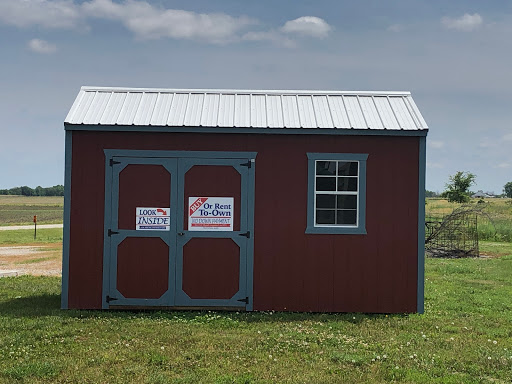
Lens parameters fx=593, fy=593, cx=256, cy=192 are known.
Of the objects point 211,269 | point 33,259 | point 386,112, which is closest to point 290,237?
point 211,269

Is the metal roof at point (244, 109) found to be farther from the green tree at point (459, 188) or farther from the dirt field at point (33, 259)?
the green tree at point (459, 188)

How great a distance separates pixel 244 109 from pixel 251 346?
449 centimetres

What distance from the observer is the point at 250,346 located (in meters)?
7.52

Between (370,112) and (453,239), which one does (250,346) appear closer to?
(370,112)

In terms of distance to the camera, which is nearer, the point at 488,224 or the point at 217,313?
the point at 217,313

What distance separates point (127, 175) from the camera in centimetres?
984

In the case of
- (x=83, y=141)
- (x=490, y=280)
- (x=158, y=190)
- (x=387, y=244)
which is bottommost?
(x=490, y=280)

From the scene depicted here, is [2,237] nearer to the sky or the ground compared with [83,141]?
nearer to the ground

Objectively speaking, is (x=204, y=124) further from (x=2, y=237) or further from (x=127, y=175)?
(x=2, y=237)

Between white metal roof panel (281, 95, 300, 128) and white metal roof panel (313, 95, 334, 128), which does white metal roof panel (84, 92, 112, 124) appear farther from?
white metal roof panel (313, 95, 334, 128)

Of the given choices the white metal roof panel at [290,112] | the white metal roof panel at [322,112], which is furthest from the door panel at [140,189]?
the white metal roof panel at [322,112]

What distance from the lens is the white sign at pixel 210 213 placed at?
9828 mm

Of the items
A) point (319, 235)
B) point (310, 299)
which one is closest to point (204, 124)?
point (319, 235)

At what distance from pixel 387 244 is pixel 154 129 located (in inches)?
170
